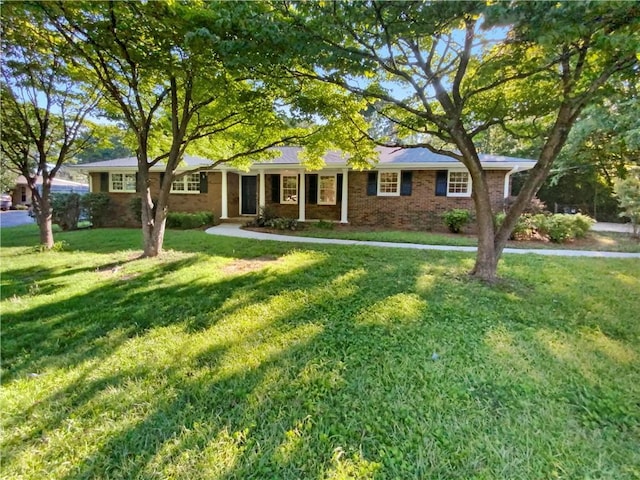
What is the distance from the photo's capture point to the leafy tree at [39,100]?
673 centimetres

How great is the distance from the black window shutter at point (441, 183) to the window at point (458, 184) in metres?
0.15

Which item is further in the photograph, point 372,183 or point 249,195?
point 249,195

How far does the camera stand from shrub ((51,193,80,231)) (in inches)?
550

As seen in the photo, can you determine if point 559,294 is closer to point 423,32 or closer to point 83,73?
point 423,32

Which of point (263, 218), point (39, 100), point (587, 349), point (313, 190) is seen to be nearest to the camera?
point (587, 349)

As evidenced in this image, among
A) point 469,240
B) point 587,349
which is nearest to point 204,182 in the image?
point 469,240

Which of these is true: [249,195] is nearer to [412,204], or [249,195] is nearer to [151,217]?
[412,204]

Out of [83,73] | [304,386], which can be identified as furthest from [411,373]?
[83,73]

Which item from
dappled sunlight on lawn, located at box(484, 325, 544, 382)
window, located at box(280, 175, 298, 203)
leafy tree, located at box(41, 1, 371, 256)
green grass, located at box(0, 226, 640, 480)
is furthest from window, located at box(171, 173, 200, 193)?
dappled sunlight on lawn, located at box(484, 325, 544, 382)

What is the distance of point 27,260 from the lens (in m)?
7.88

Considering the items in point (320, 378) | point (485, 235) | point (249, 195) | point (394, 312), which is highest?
point (249, 195)

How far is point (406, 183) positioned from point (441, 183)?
131 centimetres

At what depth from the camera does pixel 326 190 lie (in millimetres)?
14688

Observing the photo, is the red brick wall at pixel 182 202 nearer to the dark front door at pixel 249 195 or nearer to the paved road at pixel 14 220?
the dark front door at pixel 249 195
